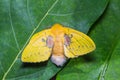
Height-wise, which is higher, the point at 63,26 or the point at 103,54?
the point at 63,26

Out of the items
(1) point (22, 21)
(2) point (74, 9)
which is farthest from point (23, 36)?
(2) point (74, 9)

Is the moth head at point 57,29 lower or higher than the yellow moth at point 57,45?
higher

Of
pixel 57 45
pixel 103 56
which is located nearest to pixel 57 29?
pixel 57 45

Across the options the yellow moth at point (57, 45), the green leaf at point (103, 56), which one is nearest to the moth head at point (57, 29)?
the yellow moth at point (57, 45)

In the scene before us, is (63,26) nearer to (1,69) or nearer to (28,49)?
(28,49)

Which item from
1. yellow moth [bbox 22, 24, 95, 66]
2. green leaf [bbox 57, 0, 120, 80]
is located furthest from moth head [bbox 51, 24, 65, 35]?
green leaf [bbox 57, 0, 120, 80]

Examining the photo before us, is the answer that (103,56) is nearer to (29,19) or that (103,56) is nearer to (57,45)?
(57,45)

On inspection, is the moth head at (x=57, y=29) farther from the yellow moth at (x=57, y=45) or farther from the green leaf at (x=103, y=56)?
the green leaf at (x=103, y=56)
